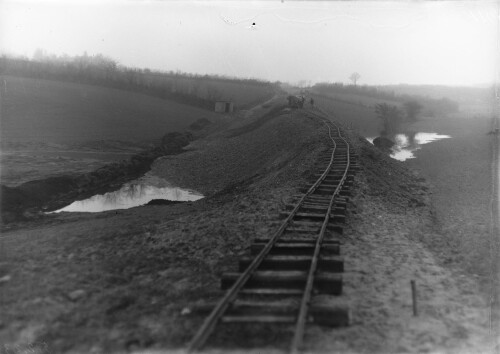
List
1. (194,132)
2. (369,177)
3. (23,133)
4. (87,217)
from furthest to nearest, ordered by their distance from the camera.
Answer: (194,132)
(23,133)
(369,177)
(87,217)

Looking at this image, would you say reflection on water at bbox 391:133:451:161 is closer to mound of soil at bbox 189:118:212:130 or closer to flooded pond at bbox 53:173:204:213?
flooded pond at bbox 53:173:204:213

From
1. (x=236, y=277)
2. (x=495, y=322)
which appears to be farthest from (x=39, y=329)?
(x=495, y=322)

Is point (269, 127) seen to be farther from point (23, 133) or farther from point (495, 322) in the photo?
point (495, 322)

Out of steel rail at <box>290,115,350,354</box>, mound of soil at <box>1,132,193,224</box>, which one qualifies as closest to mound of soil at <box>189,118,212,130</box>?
mound of soil at <box>1,132,193,224</box>

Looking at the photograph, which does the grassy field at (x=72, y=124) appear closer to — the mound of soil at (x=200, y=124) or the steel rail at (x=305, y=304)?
the mound of soil at (x=200, y=124)

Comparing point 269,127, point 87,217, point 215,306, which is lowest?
point 87,217

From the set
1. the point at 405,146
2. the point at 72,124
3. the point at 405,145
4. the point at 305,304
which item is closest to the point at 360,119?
the point at 405,145

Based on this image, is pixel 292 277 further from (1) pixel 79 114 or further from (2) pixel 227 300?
(1) pixel 79 114

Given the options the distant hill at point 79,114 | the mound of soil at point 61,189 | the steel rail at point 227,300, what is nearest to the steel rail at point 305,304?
the steel rail at point 227,300
